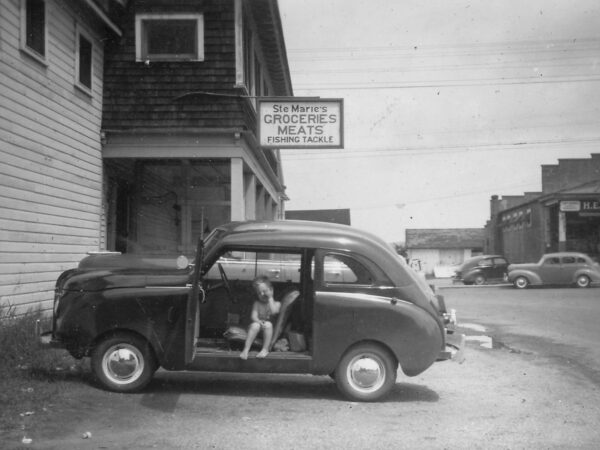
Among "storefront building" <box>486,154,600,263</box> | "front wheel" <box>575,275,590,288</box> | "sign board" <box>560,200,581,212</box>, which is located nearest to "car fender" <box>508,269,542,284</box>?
"front wheel" <box>575,275,590,288</box>

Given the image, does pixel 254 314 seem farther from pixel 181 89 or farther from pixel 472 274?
pixel 472 274

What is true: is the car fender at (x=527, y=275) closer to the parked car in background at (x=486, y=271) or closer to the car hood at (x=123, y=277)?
the parked car in background at (x=486, y=271)

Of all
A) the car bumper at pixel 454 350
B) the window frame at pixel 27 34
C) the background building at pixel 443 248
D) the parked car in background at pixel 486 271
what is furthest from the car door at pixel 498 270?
the background building at pixel 443 248

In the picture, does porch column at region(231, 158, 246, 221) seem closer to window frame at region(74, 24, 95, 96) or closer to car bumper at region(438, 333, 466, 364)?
window frame at region(74, 24, 95, 96)

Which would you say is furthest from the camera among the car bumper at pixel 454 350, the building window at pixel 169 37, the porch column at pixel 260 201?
the porch column at pixel 260 201

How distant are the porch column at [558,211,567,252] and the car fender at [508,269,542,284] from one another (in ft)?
26.3

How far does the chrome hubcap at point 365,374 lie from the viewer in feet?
21.4

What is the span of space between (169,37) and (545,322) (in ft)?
32.4

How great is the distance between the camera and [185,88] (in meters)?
13.2

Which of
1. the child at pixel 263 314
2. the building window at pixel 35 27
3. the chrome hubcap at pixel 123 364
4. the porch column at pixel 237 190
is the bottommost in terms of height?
the chrome hubcap at pixel 123 364

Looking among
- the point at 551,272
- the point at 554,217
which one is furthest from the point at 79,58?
the point at 554,217

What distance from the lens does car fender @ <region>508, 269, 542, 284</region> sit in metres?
28.6

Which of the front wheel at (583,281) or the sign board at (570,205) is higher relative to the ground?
the sign board at (570,205)

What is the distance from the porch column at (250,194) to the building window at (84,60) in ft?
12.6
